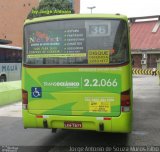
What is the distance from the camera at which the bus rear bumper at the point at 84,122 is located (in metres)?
7.64

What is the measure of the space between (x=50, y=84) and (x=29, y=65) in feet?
2.04

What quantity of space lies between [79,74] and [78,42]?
2.16ft

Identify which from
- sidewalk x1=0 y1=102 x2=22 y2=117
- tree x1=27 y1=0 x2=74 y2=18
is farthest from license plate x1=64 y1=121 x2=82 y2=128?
tree x1=27 y1=0 x2=74 y2=18

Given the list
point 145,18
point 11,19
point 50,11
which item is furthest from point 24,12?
point 145,18

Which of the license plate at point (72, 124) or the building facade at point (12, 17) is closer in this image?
the license plate at point (72, 124)

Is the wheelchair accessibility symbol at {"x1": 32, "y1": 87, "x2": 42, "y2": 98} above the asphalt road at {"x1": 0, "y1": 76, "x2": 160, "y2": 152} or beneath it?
above

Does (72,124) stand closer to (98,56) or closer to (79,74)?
(79,74)

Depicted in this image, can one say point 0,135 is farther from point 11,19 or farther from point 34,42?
point 11,19

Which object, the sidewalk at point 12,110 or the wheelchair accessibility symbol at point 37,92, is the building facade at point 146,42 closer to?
the sidewalk at point 12,110

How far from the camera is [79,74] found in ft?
25.6

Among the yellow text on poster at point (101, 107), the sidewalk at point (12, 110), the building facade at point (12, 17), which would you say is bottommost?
the sidewalk at point (12, 110)

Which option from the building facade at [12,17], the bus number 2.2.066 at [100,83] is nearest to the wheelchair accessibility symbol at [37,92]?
the bus number 2.2.066 at [100,83]

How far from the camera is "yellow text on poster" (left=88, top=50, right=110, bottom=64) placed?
25.4ft

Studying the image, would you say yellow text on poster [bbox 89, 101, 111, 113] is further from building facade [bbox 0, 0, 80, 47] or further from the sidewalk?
building facade [bbox 0, 0, 80, 47]
